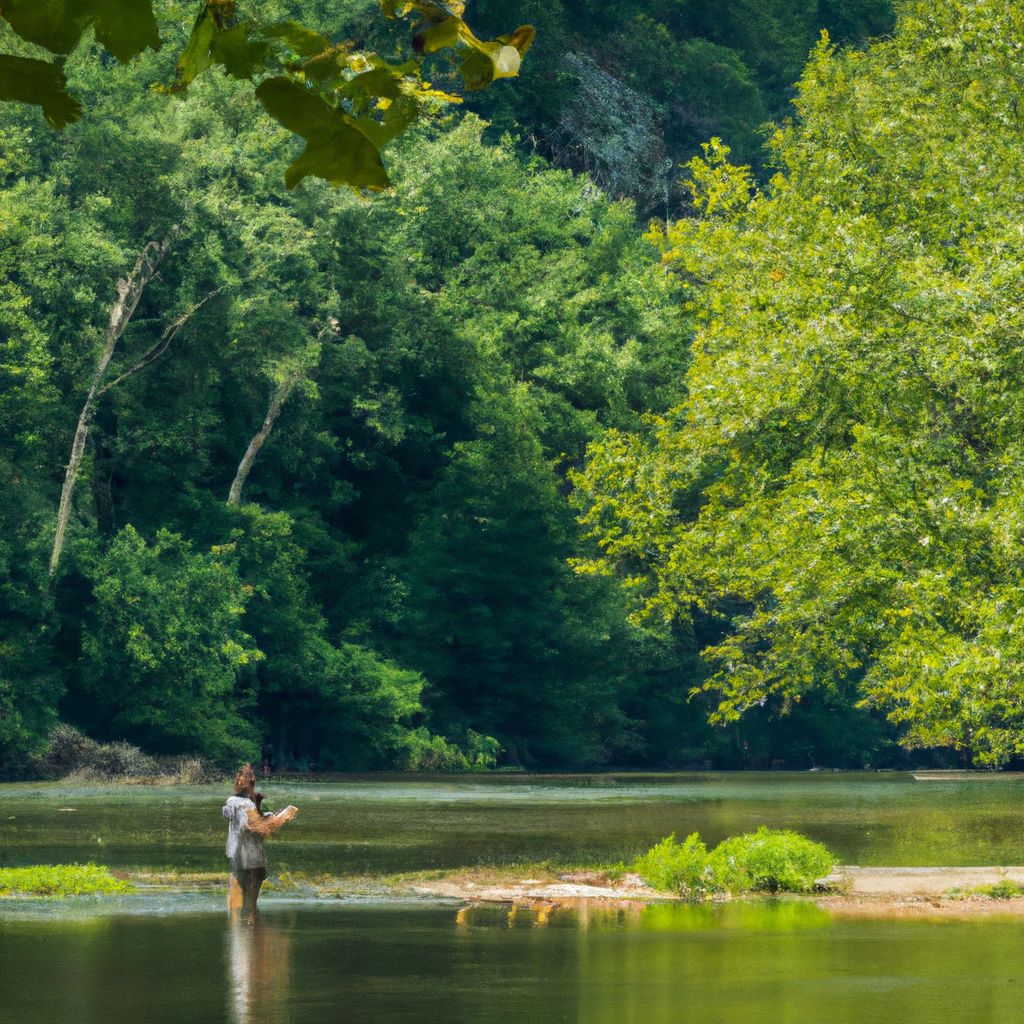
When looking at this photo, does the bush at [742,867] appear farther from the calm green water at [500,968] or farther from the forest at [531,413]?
the forest at [531,413]

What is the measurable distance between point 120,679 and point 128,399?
315 inches

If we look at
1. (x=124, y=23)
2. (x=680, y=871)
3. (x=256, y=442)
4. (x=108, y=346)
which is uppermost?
(x=108, y=346)

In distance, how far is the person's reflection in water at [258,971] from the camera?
12.7 meters

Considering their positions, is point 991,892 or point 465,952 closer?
point 465,952

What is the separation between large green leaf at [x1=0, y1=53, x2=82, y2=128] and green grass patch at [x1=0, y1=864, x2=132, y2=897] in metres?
17.9

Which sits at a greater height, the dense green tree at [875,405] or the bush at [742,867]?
the dense green tree at [875,405]

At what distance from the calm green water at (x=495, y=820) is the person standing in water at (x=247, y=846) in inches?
245

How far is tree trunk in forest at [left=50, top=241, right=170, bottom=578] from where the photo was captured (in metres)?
54.1

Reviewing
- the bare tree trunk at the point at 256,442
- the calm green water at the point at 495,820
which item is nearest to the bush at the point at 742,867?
the calm green water at the point at 495,820

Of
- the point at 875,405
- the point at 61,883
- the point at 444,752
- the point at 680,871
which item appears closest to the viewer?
the point at 61,883

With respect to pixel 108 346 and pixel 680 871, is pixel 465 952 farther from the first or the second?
pixel 108 346

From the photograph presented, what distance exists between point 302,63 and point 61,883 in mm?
17936

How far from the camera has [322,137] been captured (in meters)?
4.26

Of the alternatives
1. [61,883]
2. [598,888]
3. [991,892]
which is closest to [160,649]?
[598,888]
